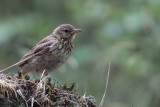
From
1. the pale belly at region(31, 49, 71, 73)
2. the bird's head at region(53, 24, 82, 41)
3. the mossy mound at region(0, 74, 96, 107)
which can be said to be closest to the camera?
the mossy mound at region(0, 74, 96, 107)

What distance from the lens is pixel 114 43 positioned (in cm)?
884

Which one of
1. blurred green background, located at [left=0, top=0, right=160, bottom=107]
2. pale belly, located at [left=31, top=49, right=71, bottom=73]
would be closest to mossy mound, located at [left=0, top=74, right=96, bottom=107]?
pale belly, located at [left=31, top=49, right=71, bottom=73]

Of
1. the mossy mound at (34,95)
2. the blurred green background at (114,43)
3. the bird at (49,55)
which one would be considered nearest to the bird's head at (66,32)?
the bird at (49,55)

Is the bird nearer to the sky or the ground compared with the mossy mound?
nearer to the sky

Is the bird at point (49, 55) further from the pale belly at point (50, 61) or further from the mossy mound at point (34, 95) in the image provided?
the mossy mound at point (34, 95)

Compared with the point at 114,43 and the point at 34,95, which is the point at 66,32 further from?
the point at 34,95

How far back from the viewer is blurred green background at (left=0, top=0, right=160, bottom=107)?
8109 millimetres

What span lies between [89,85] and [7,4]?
9.37 feet

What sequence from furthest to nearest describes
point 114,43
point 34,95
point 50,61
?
point 114,43
point 50,61
point 34,95

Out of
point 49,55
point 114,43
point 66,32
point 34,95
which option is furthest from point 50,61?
point 114,43

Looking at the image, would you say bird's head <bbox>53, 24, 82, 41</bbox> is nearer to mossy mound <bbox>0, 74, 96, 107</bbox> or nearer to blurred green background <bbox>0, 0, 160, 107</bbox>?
blurred green background <bbox>0, 0, 160, 107</bbox>

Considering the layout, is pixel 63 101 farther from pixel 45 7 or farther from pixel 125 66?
pixel 45 7

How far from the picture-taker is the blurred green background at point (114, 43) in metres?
8.11

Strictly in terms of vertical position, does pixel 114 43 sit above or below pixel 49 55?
above
